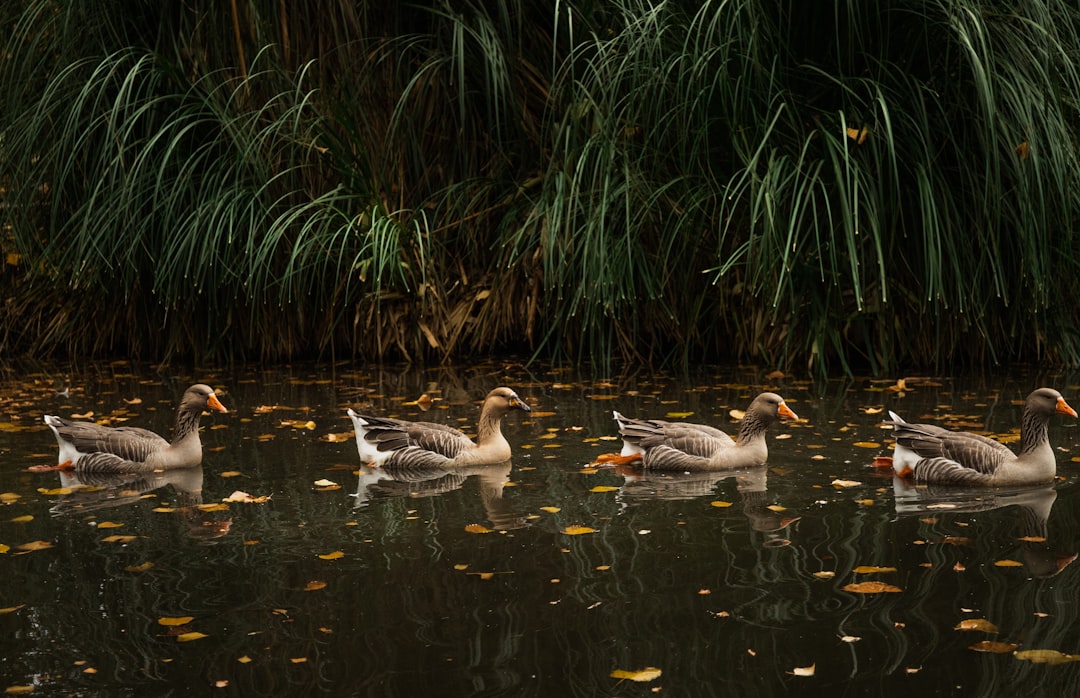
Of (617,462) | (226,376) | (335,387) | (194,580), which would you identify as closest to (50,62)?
(226,376)

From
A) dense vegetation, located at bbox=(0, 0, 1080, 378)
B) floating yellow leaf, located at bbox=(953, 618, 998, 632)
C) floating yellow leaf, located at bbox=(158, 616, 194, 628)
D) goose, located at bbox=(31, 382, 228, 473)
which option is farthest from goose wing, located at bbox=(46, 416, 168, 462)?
floating yellow leaf, located at bbox=(953, 618, 998, 632)

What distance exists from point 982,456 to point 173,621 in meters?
4.62

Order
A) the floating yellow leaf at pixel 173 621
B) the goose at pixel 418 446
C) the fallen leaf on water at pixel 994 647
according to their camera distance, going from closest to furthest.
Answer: the fallen leaf on water at pixel 994 647, the floating yellow leaf at pixel 173 621, the goose at pixel 418 446

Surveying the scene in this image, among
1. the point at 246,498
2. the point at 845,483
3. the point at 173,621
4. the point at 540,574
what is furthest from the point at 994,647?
the point at 246,498

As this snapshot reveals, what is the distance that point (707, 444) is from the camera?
339 inches

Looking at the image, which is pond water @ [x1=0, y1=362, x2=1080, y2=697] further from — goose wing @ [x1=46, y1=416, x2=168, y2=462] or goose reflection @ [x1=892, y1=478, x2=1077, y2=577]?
goose wing @ [x1=46, y1=416, x2=168, y2=462]

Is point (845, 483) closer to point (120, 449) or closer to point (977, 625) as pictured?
point (977, 625)

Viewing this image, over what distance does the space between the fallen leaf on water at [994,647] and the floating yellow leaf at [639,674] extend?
1.20 m

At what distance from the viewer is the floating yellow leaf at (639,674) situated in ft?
16.3

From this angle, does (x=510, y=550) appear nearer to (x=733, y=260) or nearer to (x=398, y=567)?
(x=398, y=567)

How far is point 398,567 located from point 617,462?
270 cm

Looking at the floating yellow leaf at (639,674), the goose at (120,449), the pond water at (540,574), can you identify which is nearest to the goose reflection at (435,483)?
the pond water at (540,574)

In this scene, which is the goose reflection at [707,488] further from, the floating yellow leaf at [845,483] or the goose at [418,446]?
the goose at [418,446]

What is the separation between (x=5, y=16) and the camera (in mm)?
14648
